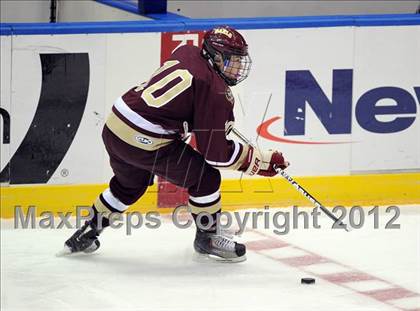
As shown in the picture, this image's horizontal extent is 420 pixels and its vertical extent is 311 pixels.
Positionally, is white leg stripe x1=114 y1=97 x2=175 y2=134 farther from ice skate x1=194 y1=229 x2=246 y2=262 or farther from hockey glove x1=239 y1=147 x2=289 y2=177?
ice skate x1=194 y1=229 x2=246 y2=262

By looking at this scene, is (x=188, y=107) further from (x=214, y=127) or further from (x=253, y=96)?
(x=253, y=96)

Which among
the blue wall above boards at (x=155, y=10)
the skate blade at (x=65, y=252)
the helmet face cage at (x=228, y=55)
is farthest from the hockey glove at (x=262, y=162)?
the blue wall above boards at (x=155, y=10)

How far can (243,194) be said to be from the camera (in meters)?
5.01

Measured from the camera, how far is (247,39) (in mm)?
5109

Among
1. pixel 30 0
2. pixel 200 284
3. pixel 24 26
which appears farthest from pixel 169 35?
pixel 30 0

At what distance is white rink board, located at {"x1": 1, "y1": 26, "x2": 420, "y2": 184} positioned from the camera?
16.4ft

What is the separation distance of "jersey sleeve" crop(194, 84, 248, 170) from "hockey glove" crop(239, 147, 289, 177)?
0.31ft

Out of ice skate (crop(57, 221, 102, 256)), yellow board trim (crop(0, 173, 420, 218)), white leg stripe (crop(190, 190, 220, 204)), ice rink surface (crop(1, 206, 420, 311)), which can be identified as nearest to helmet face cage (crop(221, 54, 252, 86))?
white leg stripe (crop(190, 190, 220, 204))

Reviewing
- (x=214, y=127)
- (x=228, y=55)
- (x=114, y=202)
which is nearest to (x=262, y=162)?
(x=214, y=127)

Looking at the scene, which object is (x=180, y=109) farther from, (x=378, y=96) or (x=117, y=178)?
(x=378, y=96)

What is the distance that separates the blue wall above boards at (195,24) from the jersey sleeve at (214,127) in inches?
43.0

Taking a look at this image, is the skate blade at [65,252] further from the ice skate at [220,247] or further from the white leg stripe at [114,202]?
the ice skate at [220,247]

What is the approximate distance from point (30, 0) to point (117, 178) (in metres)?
3.02

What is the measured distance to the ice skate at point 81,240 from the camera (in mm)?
4504
